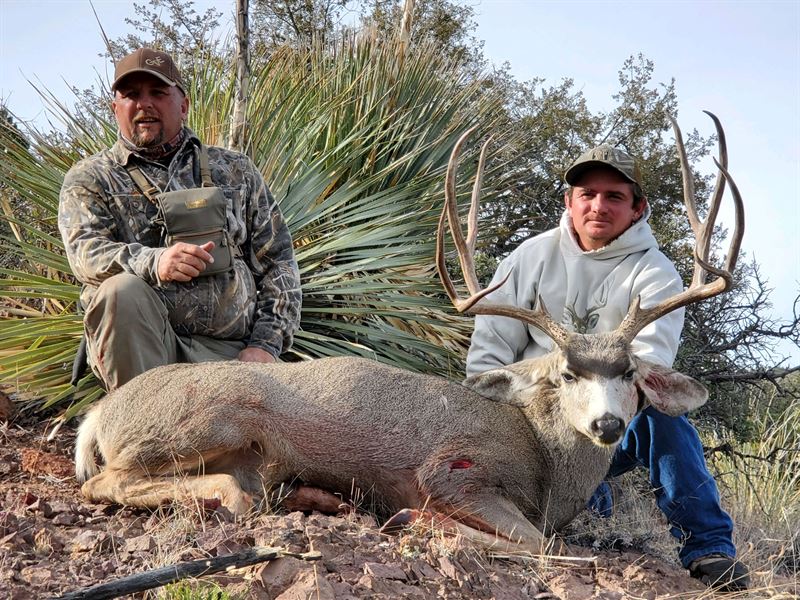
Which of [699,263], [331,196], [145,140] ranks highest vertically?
[145,140]

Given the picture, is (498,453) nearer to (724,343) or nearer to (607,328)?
(607,328)

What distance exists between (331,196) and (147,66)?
2524 mm

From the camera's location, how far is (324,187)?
24.6 ft

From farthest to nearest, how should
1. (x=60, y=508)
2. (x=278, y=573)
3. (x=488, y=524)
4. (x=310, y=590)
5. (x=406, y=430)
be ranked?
1. (x=406, y=430)
2. (x=488, y=524)
3. (x=60, y=508)
4. (x=278, y=573)
5. (x=310, y=590)

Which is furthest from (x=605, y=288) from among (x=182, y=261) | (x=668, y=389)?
(x=182, y=261)

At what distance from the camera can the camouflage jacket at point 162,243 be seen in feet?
16.7

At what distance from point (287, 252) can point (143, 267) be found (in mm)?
1051

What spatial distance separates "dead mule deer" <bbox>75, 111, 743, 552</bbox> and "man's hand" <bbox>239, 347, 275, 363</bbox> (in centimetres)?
66

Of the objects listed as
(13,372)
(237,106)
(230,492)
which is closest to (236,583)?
(230,492)

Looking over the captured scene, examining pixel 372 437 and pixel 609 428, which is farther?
pixel 372 437

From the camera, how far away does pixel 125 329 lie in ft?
15.7

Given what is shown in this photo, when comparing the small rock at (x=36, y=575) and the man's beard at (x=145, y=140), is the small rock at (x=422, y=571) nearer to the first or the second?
the small rock at (x=36, y=575)

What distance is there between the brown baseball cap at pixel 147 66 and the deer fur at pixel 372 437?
179 centimetres

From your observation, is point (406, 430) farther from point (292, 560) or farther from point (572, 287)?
point (572, 287)
